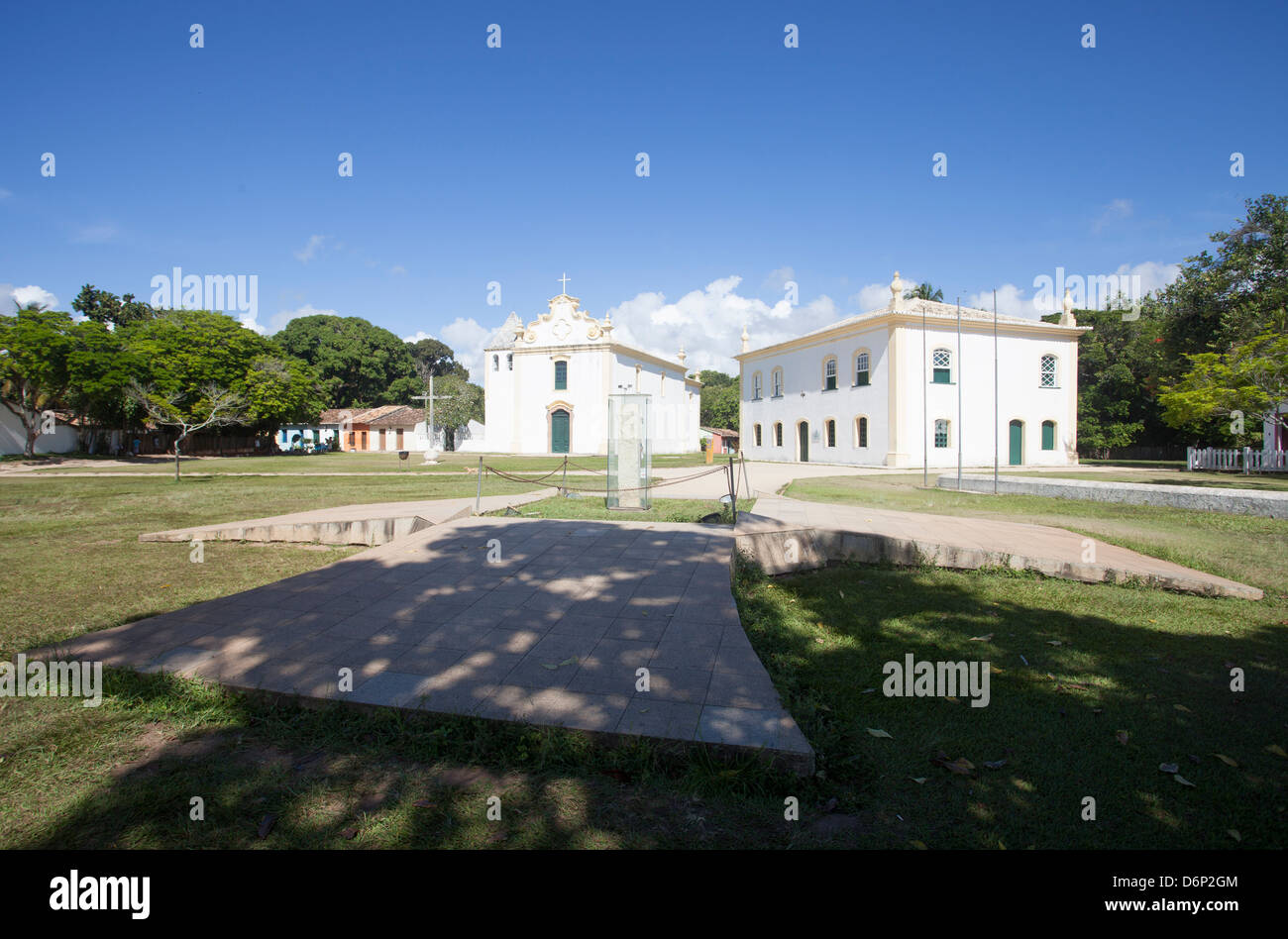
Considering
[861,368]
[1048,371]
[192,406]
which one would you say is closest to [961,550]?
[861,368]

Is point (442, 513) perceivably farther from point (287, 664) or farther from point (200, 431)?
point (200, 431)

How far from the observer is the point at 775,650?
4375 millimetres

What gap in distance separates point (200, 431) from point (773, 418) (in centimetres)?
3758

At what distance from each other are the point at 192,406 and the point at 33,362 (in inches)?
272

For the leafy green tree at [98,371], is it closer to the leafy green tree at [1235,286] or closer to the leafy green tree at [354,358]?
the leafy green tree at [354,358]

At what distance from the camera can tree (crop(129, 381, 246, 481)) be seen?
33.3 m

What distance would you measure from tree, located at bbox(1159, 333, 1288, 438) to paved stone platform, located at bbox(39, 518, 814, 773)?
1749 centimetres

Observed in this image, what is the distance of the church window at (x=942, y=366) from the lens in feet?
94.1

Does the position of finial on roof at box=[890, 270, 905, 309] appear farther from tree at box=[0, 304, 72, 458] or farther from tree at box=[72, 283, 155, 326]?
tree at box=[72, 283, 155, 326]

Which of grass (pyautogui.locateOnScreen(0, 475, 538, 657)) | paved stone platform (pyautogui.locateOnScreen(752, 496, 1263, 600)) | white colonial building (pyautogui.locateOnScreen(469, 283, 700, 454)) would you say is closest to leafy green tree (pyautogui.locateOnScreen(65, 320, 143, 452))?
white colonial building (pyautogui.locateOnScreen(469, 283, 700, 454))

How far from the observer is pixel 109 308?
5178 centimetres

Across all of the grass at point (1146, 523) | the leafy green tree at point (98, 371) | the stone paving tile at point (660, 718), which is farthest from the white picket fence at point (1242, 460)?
the leafy green tree at point (98, 371)

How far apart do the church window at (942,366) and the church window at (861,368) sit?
2.92 metres
